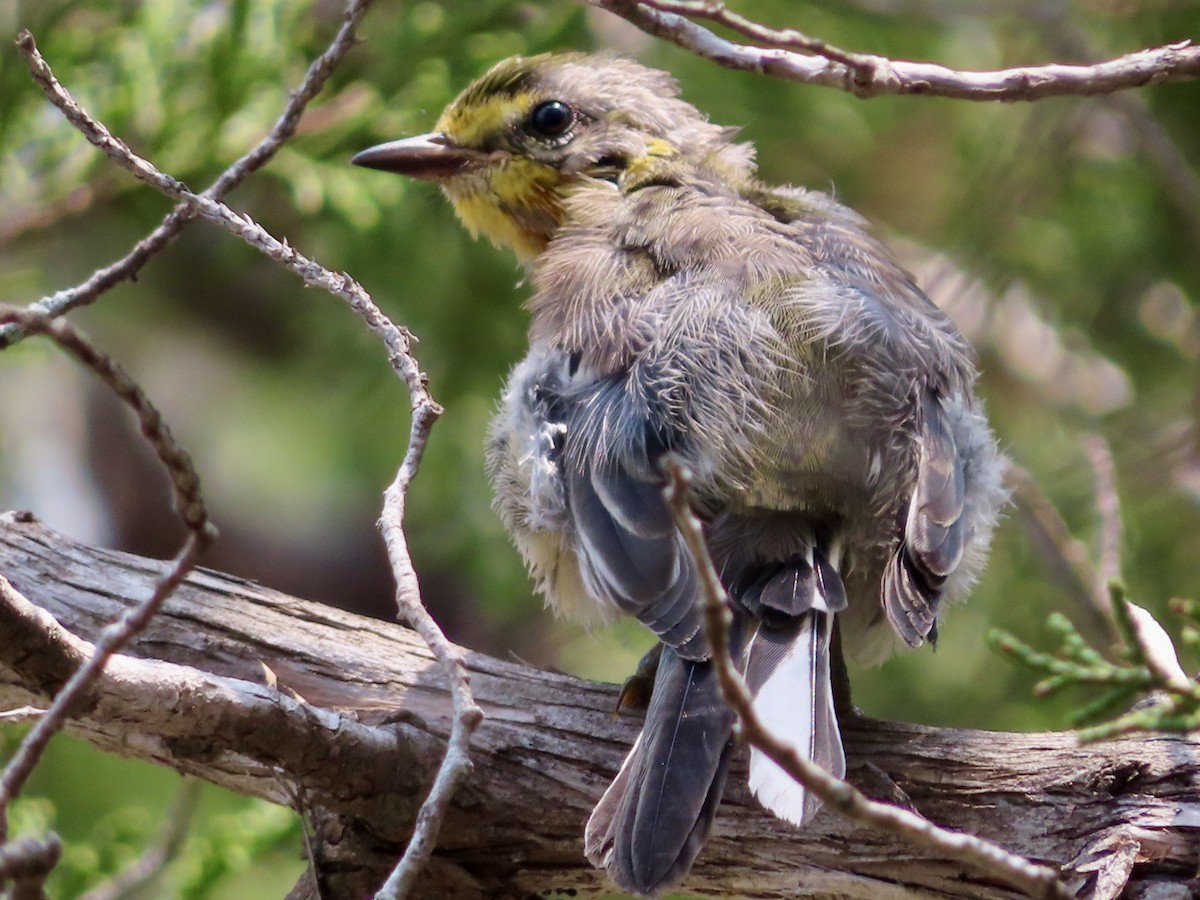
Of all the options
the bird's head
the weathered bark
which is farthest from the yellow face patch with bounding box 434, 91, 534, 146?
the weathered bark

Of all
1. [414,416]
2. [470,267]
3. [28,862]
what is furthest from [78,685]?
[470,267]

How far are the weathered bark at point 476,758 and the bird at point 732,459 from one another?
308 mm

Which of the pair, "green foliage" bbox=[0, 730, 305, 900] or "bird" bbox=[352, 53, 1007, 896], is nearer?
"bird" bbox=[352, 53, 1007, 896]

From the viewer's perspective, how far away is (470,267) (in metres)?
5.65

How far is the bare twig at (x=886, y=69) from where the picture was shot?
8.05ft

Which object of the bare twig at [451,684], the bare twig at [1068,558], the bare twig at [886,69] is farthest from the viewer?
the bare twig at [1068,558]

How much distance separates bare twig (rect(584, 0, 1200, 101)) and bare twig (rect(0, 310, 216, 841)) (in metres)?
1.18

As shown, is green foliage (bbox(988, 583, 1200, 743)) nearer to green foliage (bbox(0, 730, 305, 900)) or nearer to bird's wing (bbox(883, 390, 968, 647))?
bird's wing (bbox(883, 390, 968, 647))

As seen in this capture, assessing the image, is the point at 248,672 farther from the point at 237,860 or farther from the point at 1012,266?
the point at 1012,266

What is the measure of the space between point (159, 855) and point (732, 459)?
81.7 inches

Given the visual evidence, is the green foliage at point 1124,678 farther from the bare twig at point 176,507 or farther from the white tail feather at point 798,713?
the bare twig at point 176,507

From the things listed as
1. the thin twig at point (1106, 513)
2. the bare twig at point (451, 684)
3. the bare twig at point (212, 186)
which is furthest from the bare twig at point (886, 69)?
the thin twig at point (1106, 513)

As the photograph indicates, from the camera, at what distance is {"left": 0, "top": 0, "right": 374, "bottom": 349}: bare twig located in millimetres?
2695

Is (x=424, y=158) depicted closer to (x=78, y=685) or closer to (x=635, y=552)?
(x=635, y=552)
